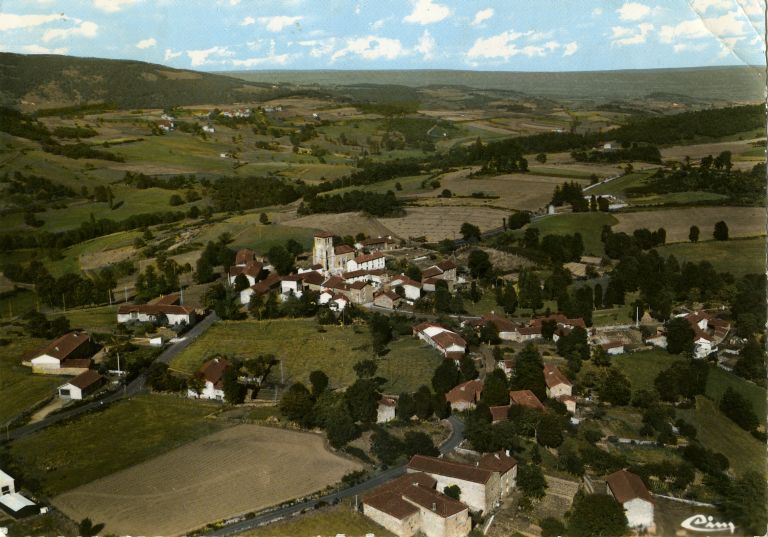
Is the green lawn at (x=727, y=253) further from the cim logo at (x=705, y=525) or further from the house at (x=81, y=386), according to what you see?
the house at (x=81, y=386)

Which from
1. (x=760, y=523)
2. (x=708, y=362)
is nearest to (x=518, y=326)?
(x=708, y=362)

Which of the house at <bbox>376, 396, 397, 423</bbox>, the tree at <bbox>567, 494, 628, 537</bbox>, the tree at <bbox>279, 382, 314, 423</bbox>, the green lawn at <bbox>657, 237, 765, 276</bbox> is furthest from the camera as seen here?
the green lawn at <bbox>657, 237, 765, 276</bbox>

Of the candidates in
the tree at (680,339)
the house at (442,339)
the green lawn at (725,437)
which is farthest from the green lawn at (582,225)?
the green lawn at (725,437)

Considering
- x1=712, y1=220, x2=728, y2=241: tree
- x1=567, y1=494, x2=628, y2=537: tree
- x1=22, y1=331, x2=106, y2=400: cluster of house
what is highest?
x1=712, y1=220, x2=728, y2=241: tree

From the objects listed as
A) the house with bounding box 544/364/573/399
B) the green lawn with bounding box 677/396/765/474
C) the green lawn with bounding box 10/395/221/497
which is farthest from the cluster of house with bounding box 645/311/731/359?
the green lawn with bounding box 10/395/221/497

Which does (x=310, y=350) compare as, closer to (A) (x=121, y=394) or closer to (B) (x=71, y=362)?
(A) (x=121, y=394)

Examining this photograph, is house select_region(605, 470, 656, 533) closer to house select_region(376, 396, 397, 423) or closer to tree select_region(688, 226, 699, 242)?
house select_region(376, 396, 397, 423)
